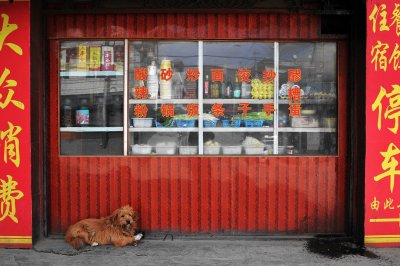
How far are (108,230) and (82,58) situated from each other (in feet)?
8.53

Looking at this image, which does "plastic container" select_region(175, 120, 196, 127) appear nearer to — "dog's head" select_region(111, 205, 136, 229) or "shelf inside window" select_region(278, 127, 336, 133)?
"shelf inside window" select_region(278, 127, 336, 133)

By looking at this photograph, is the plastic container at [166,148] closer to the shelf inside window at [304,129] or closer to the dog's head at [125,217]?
the dog's head at [125,217]

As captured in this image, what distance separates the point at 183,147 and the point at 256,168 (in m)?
1.14

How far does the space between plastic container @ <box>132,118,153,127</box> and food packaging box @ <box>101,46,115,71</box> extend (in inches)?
33.5

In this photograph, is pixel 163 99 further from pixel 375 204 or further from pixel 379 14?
pixel 375 204

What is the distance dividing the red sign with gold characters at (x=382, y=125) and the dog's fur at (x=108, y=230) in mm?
3280

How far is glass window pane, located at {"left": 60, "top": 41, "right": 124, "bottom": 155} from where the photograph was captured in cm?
730

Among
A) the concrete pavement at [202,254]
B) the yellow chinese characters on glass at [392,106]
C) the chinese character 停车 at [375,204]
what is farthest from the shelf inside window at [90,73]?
the chinese character 停车 at [375,204]

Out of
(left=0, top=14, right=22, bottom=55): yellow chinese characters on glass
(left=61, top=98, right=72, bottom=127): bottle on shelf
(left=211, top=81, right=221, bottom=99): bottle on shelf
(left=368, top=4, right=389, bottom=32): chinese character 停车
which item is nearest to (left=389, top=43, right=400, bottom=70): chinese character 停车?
(left=368, top=4, right=389, bottom=32): chinese character 停车

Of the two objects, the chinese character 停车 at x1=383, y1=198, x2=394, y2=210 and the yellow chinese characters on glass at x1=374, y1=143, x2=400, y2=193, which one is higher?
the yellow chinese characters on glass at x1=374, y1=143, x2=400, y2=193

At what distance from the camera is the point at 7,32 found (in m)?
6.57

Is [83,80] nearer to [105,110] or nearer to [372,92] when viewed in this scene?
[105,110]

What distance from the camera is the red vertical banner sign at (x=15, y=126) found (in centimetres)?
656

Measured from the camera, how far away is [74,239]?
6.70 m
